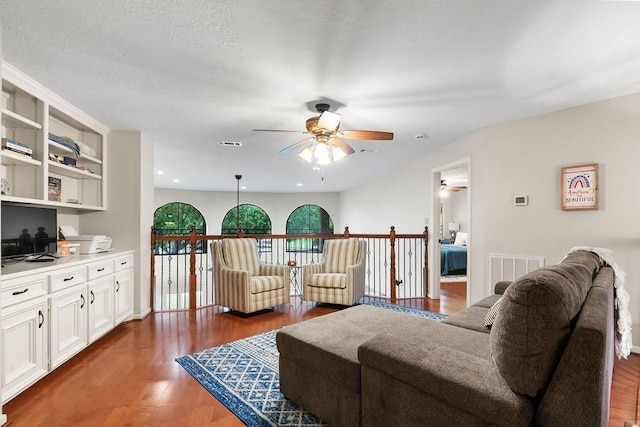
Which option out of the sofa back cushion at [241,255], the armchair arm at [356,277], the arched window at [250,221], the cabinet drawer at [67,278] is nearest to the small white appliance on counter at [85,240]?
the cabinet drawer at [67,278]

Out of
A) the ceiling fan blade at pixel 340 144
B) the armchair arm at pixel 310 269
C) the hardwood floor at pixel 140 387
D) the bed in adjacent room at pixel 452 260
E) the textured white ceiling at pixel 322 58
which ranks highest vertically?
the textured white ceiling at pixel 322 58

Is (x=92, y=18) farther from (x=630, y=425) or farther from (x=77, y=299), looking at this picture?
(x=630, y=425)

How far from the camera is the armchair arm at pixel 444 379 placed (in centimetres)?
107

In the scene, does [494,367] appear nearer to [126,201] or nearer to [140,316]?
[140,316]

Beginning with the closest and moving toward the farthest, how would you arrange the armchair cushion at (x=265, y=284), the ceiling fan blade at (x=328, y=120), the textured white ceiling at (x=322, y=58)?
1. the textured white ceiling at (x=322, y=58)
2. the ceiling fan blade at (x=328, y=120)
3. the armchair cushion at (x=265, y=284)

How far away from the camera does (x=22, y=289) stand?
2.03 m

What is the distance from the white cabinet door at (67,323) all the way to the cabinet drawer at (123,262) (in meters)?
0.60

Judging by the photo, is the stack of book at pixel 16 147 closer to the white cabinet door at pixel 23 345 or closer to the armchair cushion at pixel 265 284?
the white cabinet door at pixel 23 345

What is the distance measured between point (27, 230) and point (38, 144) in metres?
0.78

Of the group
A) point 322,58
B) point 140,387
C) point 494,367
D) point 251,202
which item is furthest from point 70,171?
point 251,202

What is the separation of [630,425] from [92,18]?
3.82 meters

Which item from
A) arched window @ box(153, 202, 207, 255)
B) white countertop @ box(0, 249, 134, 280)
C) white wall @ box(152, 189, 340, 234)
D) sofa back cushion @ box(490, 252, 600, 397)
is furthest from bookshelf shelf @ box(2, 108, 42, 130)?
arched window @ box(153, 202, 207, 255)

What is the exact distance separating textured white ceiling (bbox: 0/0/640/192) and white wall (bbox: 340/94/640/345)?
237 millimetres

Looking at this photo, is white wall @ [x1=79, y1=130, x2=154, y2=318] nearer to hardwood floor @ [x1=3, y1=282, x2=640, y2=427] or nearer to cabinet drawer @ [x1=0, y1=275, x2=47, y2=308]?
hardwood floor @ [x1=3, y1=282, x2=640, y2=427]
